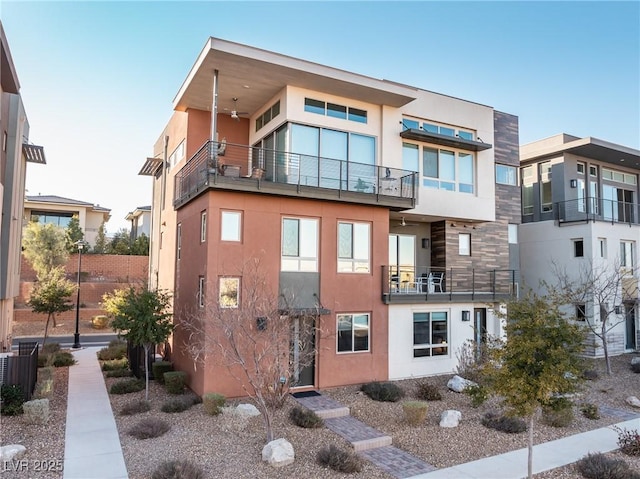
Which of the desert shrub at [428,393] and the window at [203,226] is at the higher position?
the window at [203,226]

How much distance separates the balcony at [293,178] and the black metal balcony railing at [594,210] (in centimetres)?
1133

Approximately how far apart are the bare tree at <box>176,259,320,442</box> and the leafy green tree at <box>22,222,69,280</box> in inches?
876

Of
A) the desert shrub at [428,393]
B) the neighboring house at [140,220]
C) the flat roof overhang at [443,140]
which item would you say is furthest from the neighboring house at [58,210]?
the desert shrub at [428,393]

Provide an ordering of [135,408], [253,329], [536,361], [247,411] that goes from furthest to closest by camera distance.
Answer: [253,329] < [135,408] < [247,411] < [536,361]

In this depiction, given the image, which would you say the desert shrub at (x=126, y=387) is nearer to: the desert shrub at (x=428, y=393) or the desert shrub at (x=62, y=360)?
the desert shrub at (x=62, y=360)

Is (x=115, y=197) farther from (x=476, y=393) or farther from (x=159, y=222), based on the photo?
(x=476, y=393)

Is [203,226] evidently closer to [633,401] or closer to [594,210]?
[633,401]

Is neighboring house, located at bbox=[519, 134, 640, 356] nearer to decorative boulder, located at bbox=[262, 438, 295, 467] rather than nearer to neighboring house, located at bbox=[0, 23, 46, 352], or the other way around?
decorative boulder, located at bbox=[262, 438, 295, 467]

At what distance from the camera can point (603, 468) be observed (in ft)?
25.5

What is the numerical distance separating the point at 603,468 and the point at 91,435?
10148 mm

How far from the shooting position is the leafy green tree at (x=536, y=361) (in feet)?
23.7

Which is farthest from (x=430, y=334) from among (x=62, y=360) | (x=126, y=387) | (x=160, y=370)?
(x=62, y=360)

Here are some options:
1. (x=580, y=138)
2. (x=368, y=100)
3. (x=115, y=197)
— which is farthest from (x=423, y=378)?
(x=115, y=197)

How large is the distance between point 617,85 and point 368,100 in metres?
8.92
